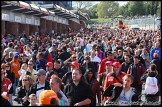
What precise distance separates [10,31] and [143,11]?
160 feet

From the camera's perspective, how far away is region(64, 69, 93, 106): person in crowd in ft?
21.7

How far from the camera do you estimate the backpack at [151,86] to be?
8461 millimetres

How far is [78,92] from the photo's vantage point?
6629 millimetres

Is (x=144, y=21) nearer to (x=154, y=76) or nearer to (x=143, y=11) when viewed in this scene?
(x=143, y=11)

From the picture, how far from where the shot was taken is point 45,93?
5.19m

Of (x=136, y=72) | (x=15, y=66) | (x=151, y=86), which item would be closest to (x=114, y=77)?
(x=151, y=86)

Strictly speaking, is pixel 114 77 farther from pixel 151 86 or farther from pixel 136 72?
pixel 136 72

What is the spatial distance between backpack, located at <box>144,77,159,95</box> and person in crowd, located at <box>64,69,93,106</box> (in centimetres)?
217

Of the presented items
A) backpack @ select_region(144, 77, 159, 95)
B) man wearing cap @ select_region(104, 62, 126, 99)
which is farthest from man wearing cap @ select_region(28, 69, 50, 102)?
backpack @ select_region(144, 77, 159, 95)

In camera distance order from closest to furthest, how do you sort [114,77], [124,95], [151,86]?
[124,95]
[114,77]
[151,86]

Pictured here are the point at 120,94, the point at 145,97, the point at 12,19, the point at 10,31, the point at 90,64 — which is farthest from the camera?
the point at 10,31

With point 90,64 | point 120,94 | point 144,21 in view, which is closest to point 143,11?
point 144,21

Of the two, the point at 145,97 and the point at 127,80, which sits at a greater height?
the point at 127,80

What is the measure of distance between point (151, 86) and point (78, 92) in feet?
7.97
